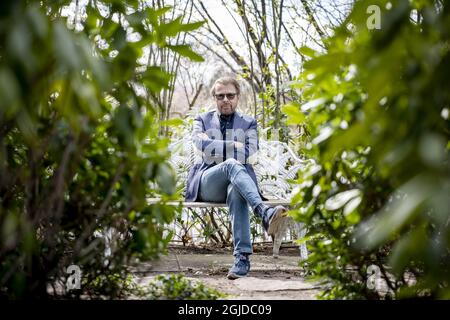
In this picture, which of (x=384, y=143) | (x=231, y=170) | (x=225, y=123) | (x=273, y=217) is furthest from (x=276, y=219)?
(x=384, y=143)

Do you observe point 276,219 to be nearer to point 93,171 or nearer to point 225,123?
point 225,123

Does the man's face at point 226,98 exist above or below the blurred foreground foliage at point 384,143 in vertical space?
above

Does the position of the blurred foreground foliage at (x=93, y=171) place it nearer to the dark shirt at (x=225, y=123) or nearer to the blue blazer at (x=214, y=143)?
the blue blazer at (x=214, y=143)

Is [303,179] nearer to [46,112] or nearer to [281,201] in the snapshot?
[46,112]

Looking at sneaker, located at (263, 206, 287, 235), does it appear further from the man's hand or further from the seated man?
the man's hand

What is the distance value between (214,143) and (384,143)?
2991 millimetres

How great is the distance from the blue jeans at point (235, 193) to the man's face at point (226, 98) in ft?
1.83

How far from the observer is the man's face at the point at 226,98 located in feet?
13.4

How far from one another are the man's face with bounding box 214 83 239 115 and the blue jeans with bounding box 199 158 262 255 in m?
0.56

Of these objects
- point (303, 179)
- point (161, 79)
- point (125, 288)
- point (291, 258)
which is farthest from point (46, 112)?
point (291, 258)

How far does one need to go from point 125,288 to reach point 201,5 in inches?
174

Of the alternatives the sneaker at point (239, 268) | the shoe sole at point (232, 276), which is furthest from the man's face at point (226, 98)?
the shoe sole at point (232, 276)

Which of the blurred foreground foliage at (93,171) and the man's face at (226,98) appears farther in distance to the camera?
the man's face at (226,98)

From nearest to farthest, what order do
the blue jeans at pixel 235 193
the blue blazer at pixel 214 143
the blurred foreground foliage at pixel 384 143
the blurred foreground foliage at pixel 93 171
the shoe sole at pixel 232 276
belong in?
the blurred foreground foliage at pixel 384 143
the blurred foreground foliage at pixel 93 171
the shoe sole at pixel 232 276
the blue jeans at pixel 235 193
the blue blazer at pixel 214 143
